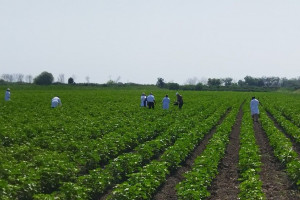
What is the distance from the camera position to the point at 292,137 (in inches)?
722

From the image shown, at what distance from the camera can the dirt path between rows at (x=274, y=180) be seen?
9258mm

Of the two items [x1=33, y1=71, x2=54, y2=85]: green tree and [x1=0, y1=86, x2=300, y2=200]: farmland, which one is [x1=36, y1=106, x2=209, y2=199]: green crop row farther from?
[x1=33, y1=71, x2=54, y2=85]: green tree

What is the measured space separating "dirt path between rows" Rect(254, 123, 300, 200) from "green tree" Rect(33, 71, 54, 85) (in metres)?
104

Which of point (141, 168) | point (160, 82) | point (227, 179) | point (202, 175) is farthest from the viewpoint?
point (160, 82)

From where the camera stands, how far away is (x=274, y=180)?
35.1ft

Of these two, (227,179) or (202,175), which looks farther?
(227,179)

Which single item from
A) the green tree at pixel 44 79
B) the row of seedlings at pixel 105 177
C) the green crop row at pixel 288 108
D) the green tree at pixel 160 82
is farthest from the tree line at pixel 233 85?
the row of seedlings at pixel 105 177

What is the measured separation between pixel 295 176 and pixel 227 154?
14.6ft

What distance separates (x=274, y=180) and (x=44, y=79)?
10819cm

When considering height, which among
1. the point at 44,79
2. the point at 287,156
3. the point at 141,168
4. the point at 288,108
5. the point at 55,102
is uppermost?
the point at 44,79

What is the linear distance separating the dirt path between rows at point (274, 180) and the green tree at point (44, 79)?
10374 centimetres

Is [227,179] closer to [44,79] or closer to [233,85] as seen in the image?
[44,79]

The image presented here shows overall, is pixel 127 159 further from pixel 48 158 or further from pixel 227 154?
pixel 227 154

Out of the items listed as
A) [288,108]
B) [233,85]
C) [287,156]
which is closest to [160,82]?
[233,85]
